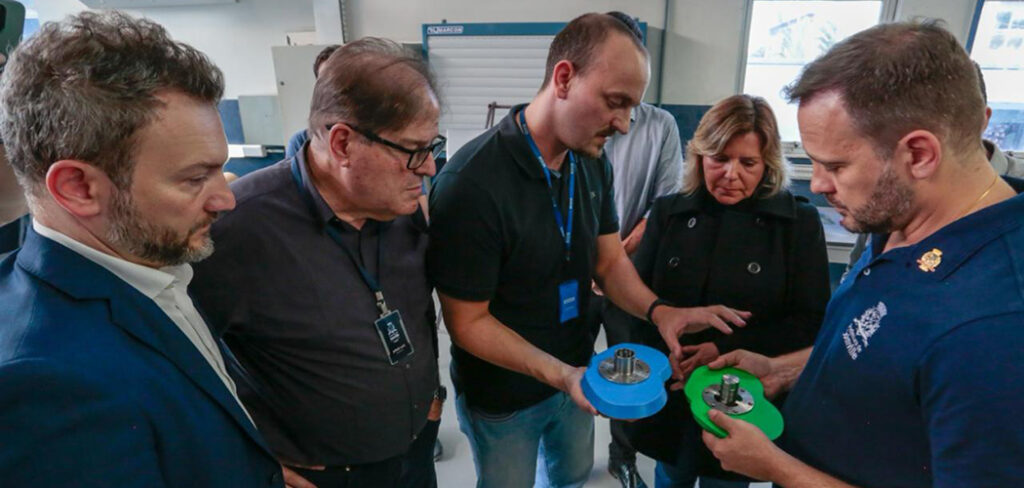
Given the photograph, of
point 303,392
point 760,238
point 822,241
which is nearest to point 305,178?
point 303,392

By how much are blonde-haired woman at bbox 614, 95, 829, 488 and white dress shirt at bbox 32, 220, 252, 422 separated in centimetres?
115

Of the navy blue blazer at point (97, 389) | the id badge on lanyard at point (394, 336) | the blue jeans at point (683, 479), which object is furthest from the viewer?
the blue jeans at point (683, 479)

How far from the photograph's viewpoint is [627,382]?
3.59ft

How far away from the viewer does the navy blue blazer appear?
539mm

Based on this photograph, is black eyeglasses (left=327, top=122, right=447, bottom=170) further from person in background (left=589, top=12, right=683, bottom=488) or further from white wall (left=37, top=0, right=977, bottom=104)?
white wall (left=37, top=0, right=977, bottom=104)

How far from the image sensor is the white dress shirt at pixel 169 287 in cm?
68

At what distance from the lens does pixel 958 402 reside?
0.70 metres

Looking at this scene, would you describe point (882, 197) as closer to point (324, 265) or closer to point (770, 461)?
point (770, 461)

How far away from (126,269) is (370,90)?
19.8 inches

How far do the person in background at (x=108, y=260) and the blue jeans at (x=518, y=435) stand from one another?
782 millimetres

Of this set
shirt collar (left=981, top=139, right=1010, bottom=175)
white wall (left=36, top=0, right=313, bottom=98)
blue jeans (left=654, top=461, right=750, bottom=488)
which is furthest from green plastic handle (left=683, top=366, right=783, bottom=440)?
white wall (left=36, top=0, right=313, bottom=98)

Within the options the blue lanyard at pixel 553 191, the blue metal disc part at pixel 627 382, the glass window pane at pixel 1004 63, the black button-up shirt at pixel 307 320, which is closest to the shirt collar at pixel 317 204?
the black button-up shirt at pixel 307 320

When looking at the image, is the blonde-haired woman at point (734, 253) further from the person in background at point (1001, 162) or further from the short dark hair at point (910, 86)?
the person in background at point (1001, 162)

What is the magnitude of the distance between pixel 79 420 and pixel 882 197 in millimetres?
1214
